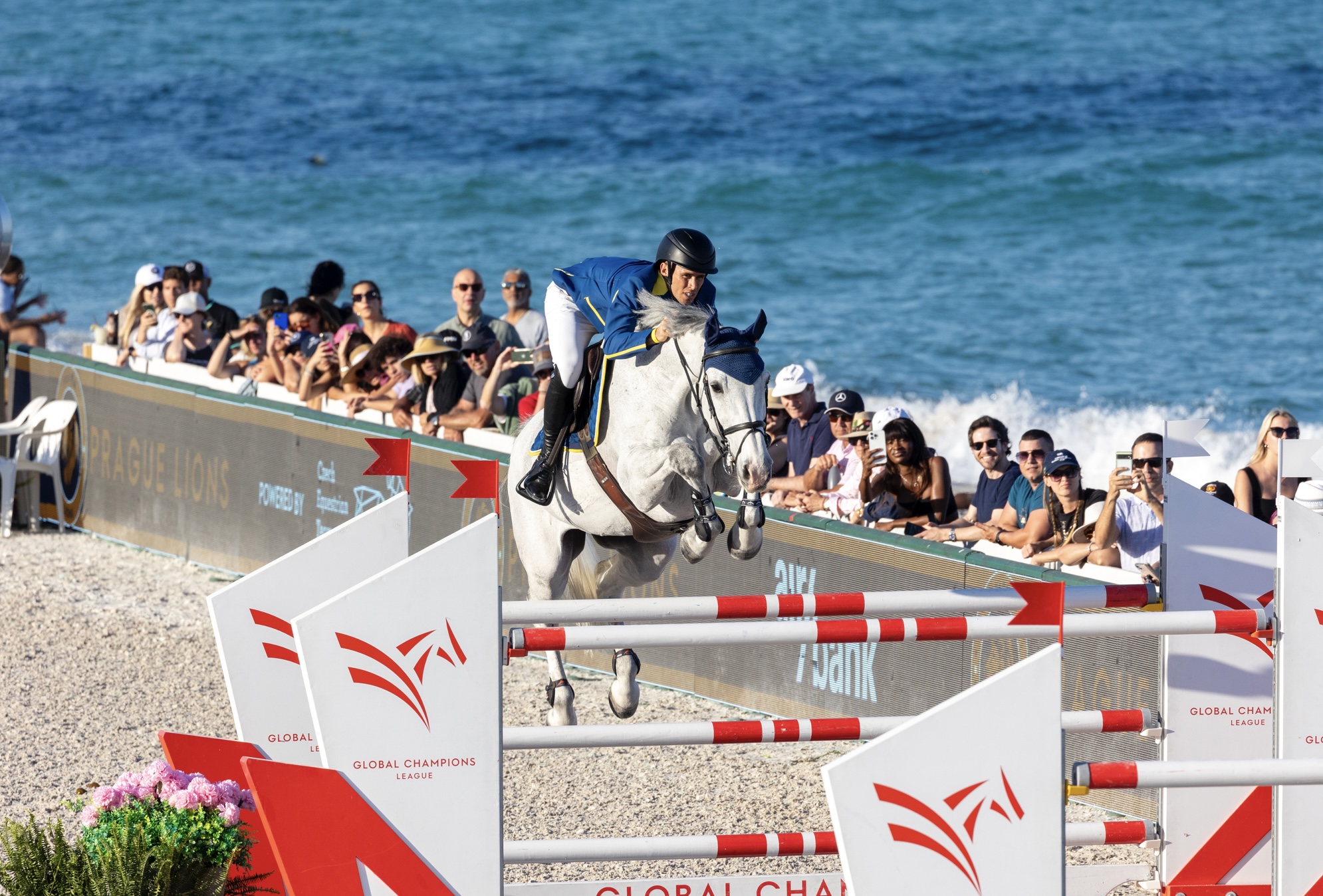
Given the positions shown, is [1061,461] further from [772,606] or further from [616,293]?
[772,606]

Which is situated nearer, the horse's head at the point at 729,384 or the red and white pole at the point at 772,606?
the red and white pole at the point at 772,606

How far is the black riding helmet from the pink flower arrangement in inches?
88.1

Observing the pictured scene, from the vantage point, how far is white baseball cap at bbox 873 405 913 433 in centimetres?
841

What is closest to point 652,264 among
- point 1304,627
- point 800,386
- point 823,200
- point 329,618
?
point 329,618

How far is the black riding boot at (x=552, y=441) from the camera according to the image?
570 cm

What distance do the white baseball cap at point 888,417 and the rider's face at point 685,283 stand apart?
10.3 feet

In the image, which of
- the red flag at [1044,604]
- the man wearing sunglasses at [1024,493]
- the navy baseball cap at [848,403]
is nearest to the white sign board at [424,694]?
the red flag at [1044,604]

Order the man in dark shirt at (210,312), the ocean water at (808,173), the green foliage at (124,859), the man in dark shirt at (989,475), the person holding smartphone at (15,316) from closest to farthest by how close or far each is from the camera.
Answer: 1. the green foliage at (124,859)
2. the man in dark shirt at (989,475)
3. the man in dark shirt at (210,312)
4. the person holding smartphone at (15,316)
5. the ocean water at (808,173)

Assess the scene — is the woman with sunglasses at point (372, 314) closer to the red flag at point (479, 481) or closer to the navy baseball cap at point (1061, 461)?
the navy baseball cap at point (1061, 461)

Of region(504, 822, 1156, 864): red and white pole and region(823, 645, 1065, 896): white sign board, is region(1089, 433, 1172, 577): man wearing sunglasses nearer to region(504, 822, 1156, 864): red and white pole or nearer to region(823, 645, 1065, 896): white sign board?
region(504, 822, 1156, 864): red and white pole

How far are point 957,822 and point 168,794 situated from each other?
241 centimetres

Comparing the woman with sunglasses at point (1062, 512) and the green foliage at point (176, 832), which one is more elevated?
the woman with sunglasses at point (1062, 512)

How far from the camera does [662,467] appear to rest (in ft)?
17.0

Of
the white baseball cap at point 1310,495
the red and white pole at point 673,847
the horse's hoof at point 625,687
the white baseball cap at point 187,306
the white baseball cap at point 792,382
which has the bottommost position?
the red and white pole at point 673,847
